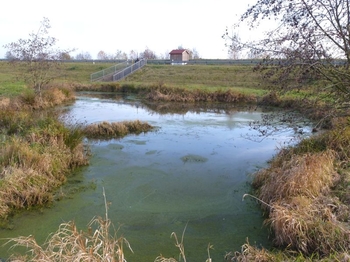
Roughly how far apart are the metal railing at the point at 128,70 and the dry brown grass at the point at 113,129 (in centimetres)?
1754

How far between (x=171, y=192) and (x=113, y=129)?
4670mm

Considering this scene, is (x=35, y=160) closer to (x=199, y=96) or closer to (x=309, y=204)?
(x=309, y=204)

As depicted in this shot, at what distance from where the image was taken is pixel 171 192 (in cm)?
577

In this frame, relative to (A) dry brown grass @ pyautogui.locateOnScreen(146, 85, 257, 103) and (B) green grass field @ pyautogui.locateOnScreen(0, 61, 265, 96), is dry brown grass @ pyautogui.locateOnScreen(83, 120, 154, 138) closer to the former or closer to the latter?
(A) dry brown grass @ pyautogui.locateOnScreen(146, 85, 257, 103)

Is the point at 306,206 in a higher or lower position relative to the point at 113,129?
lower

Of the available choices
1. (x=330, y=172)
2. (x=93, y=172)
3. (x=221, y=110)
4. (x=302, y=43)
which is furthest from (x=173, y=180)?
(x=221, y=110)

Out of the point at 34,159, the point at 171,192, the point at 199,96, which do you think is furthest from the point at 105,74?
the point at 171,192

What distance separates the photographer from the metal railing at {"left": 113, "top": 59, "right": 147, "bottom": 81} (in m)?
27.5

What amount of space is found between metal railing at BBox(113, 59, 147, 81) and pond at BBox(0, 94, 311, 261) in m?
18.0

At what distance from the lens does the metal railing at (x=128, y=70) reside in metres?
27.5

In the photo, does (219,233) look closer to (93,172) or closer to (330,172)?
(330,172)

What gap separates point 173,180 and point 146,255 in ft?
8.32

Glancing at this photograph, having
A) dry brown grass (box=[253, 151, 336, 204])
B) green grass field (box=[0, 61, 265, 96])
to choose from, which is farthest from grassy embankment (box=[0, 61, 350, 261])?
green grass field (box=[0, 61, 265, 96])

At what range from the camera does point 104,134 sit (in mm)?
9680
